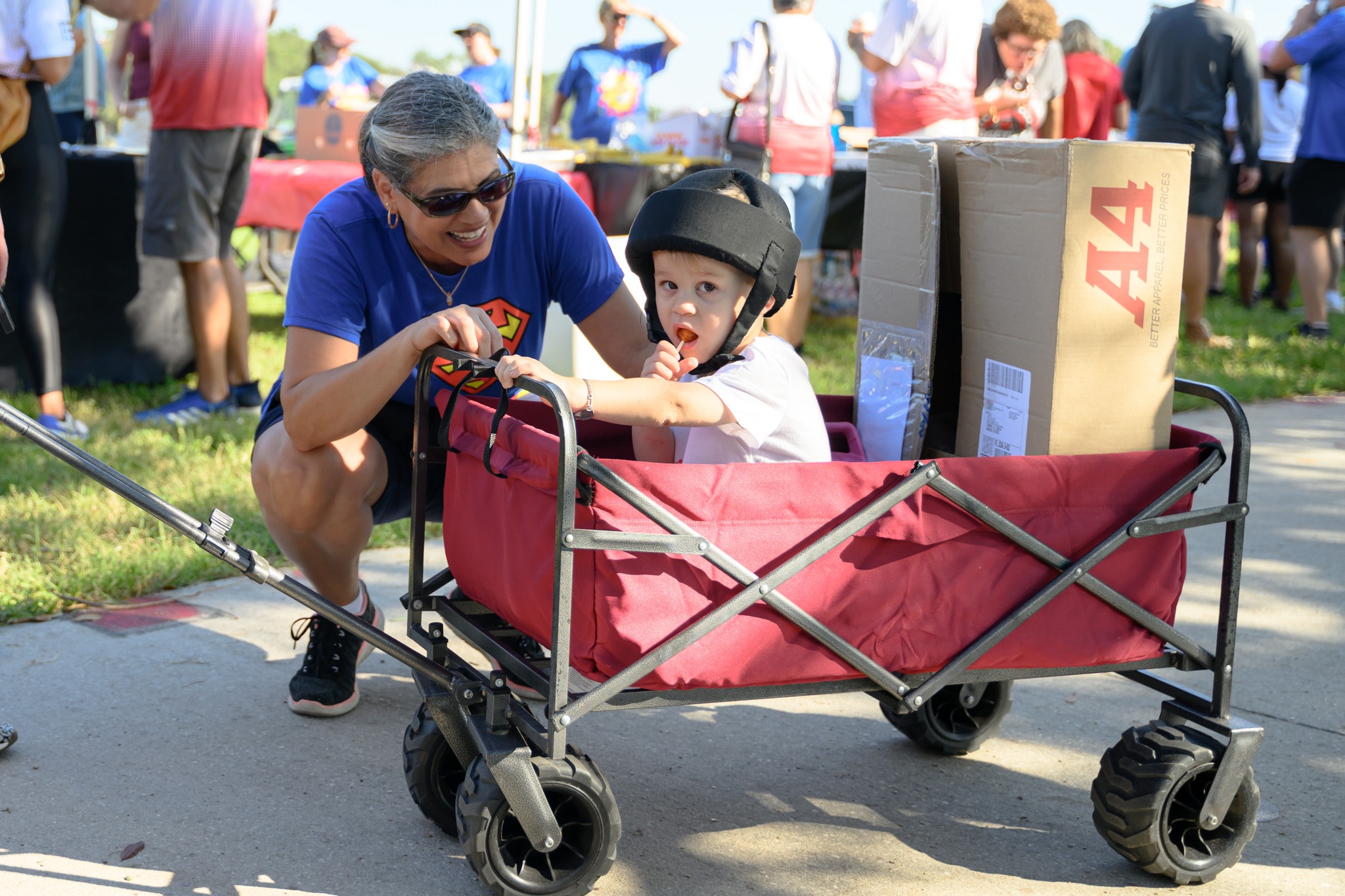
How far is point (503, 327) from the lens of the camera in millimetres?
2666

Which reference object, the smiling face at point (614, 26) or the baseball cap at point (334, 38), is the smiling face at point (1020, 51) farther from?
the baseball cap at point (334, 38)

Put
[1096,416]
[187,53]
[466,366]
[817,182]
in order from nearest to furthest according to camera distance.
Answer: [466,366] < [1096,416] < [187,53] < [817,182]

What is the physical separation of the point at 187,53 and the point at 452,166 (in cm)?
318

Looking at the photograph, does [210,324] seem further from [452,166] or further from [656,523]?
[656,523]

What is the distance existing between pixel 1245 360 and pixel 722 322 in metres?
5.55

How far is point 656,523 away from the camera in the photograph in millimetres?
1848

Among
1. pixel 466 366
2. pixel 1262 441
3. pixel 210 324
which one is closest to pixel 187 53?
pixel 210 324

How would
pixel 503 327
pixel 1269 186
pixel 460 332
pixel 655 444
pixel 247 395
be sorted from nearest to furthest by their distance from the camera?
pixel 460 332 < pixel 655 444 < pixel 503 327 < pixel 247 395 < pixel 1269 186

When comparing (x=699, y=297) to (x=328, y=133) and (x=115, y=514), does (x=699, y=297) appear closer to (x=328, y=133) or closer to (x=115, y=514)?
(x=115, y=514)

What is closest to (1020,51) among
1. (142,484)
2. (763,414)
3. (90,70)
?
(142,484)

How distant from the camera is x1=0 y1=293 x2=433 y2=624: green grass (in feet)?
10.9

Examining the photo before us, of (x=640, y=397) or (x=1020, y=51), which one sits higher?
(x=1020, y=51)

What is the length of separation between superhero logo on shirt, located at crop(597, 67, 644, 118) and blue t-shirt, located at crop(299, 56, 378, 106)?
201 centimetres

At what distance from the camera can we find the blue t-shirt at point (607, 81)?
8.46 metres
